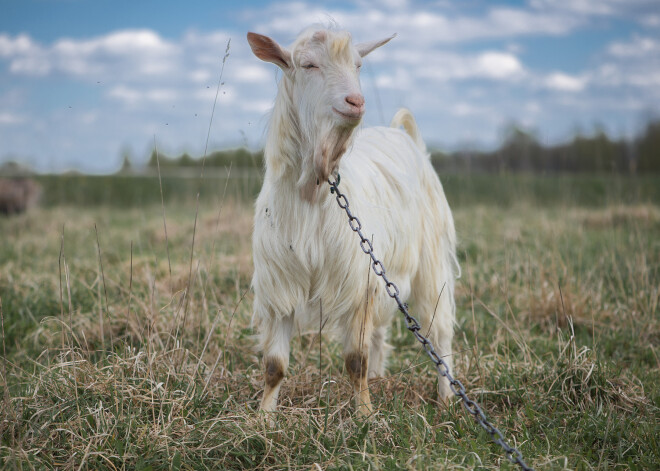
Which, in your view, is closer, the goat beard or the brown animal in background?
the goat beard

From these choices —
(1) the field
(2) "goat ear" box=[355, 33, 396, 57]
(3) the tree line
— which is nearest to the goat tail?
(1) the field

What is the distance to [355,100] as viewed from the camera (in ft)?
7.43

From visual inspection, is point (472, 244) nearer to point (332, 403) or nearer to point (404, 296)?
point (404, 296)

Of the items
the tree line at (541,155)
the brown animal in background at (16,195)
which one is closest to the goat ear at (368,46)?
the tree line at (541,155)

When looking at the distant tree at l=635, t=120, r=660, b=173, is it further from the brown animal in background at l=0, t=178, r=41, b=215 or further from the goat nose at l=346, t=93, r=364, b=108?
the goat nose at l=346, t=93, r=364, b=108

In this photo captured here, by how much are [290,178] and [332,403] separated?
1.20m

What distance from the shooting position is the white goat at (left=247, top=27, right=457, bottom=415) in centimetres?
240

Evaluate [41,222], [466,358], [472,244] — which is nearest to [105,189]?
[41,222]

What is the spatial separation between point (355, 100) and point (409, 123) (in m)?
1.80

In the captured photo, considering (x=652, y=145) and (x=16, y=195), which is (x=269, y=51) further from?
(x=652, y=145)

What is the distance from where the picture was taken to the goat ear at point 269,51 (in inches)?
95.7

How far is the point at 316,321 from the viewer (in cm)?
289

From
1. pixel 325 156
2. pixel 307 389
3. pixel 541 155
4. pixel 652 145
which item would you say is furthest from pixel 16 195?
pixel 652 145

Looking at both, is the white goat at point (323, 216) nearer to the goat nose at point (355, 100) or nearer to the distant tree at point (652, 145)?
the goat nose at point (355, 100)
